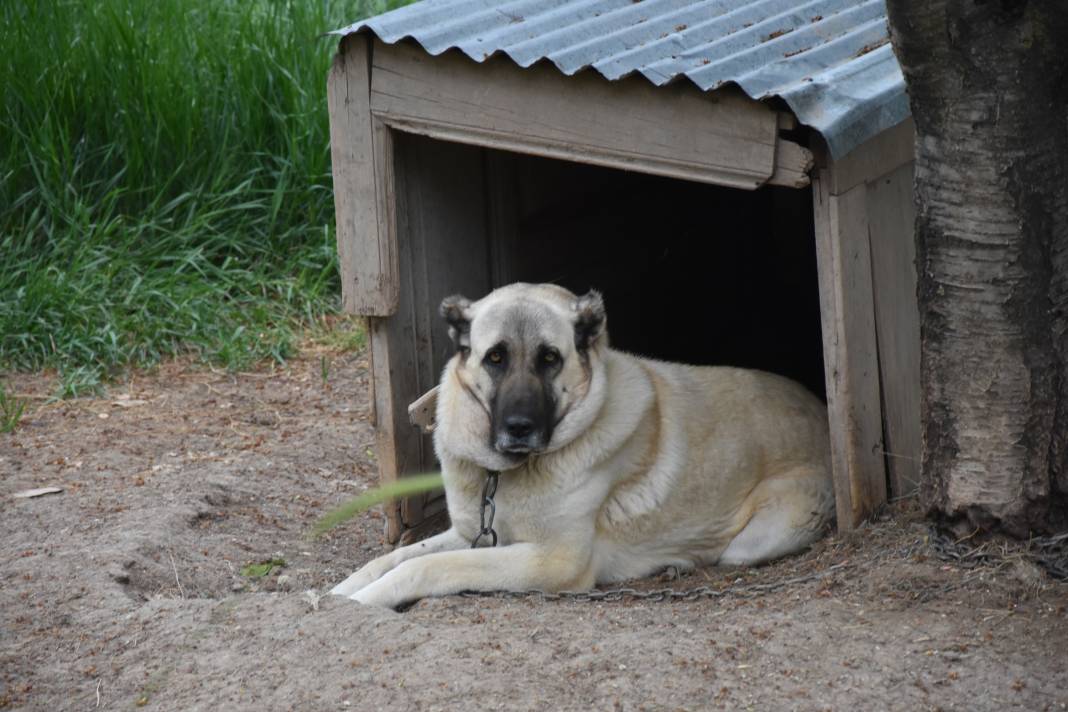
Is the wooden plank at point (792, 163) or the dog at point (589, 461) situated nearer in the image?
the wooden plank at point (792, 163)

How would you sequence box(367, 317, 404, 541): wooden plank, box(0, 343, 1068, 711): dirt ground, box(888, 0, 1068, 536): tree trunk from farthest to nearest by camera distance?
1. box(367, 317, 404, 541): wooden plank
2. box(888, 0, 1068, 536): tree trunk
3. box(0, 343, 1068, 711): dirt ground

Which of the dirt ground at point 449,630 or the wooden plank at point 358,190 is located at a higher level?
the wooden plank at point 358,190

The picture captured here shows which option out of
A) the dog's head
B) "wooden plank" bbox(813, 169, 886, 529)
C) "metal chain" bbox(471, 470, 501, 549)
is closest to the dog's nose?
the dog's head

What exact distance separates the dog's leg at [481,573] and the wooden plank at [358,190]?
105cm

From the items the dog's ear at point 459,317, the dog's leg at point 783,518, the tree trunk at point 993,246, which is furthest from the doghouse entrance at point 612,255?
the tree trunk at point 993,246

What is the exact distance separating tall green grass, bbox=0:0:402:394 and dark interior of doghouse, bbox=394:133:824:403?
7.05 ft

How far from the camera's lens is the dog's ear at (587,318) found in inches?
184

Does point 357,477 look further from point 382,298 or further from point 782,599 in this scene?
point 782,599

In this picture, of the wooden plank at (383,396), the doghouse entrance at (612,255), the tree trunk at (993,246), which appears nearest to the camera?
the tree trunk at (993,246)

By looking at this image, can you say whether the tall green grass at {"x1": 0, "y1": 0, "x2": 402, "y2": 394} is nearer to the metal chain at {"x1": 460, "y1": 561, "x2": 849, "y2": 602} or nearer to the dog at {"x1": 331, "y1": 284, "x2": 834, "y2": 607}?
the dog at {"x1": 331, "y1": 284, "x2": 834, "y2": 607}

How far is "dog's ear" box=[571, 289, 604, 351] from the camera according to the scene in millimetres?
4680

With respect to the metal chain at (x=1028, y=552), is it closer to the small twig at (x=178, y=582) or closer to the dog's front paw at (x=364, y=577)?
the dog's front paw at (x=364, y=577)

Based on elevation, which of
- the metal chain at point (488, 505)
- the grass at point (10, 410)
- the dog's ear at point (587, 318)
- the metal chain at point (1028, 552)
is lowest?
the metal chain at point (1028, 552)

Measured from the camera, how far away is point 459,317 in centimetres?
476
